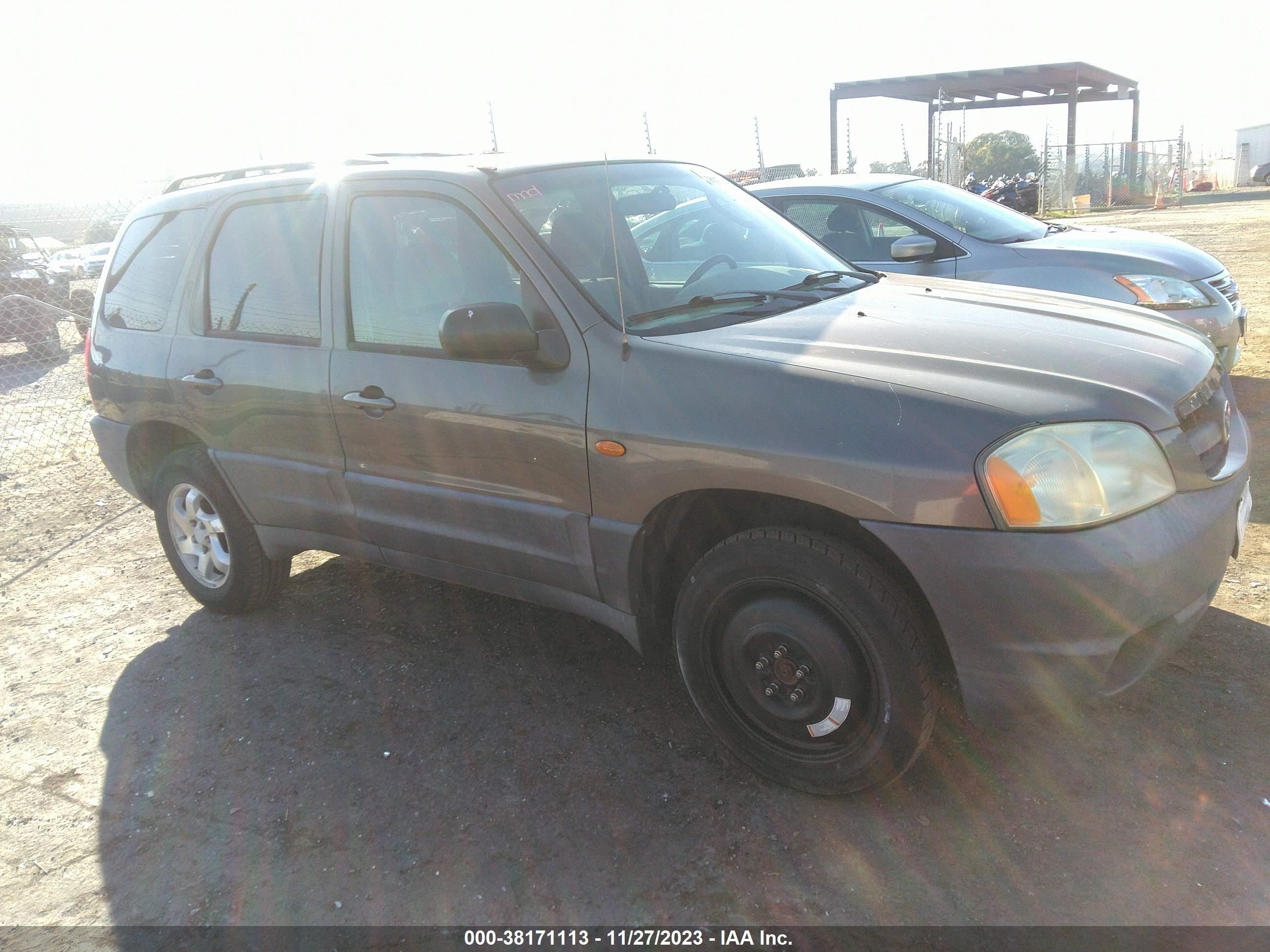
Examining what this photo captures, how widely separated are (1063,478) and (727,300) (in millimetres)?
1304

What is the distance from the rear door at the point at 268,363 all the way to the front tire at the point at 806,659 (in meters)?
1.64

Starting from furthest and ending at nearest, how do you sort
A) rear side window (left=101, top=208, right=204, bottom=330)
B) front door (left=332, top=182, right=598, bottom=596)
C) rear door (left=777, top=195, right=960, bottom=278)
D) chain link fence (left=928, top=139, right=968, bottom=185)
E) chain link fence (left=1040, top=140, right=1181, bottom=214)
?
chain link fence (left=1040, top=140, right=1181, bottom=214) → chain link fence (left=928, top=139, right=968, bottom=185) → rear door (left=777, top=195, right=960, bottom=278) → rear side window (left=101, top=208, right=204, bottom=330) → front door (left=332, top=182, right=598, bottom=596)

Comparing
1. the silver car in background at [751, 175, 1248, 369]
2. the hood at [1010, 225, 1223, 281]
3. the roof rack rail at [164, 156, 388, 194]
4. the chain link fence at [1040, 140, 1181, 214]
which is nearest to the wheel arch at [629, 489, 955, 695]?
the roof rack rail at [164, 156, 388, 194]

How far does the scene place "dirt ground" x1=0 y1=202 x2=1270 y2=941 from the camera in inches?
98.4

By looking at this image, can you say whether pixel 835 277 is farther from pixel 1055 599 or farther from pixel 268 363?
pixel 268 363

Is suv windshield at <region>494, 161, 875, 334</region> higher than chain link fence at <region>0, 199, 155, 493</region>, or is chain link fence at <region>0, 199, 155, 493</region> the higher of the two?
suv windshield at <region>494, 161, 875, 334</region>

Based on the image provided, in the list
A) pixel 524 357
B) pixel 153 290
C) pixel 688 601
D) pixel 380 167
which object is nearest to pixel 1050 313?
pixel 688 601

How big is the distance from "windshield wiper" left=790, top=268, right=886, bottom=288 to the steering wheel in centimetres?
24

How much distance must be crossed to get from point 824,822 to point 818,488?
1003mm

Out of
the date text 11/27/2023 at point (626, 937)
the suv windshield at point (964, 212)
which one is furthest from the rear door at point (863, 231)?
the date text 11/27/2023 at point (626, 937)

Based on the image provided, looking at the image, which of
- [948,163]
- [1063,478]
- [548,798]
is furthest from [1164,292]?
[948,163]

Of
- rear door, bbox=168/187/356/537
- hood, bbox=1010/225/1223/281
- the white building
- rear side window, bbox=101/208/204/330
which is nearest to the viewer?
rear door, bbox=168/187/356/537

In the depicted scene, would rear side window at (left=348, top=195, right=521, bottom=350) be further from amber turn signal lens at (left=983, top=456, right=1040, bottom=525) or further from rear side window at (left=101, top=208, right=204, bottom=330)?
amber turn signal lens at (left=983, top=456, right=1040, bottom=525)

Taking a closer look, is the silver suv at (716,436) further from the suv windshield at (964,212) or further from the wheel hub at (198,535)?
the suv windshield at (964,212)
